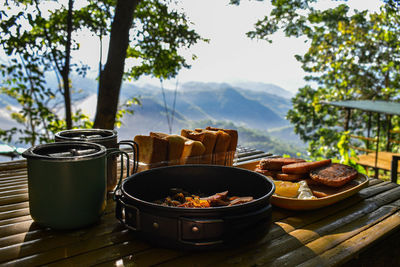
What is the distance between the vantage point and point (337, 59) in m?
7.61

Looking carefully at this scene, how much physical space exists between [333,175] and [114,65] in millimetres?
2446

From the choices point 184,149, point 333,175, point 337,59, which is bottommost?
point 333,175

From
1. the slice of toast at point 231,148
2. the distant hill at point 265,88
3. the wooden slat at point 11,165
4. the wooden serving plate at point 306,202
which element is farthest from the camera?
the distant hill at point 265,88

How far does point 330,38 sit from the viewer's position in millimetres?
7746

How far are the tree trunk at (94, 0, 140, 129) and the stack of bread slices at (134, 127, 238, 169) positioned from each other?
1793mm

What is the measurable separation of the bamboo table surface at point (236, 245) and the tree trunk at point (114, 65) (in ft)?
6.34

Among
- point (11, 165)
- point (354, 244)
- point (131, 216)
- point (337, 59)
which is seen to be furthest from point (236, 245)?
point (337, 59)

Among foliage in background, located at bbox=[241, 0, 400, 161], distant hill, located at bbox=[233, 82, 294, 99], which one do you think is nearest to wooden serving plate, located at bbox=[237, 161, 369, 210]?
foliage in background, located at bbox=[241, 0, 400, 161]

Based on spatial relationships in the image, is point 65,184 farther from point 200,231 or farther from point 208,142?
point 208,142

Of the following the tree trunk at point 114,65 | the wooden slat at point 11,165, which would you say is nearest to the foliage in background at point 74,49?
the tree trunk at point 114,65

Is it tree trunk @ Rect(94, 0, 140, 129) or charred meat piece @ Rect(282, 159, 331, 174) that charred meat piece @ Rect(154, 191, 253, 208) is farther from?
tree trunk @ Rect(94, 0, 140, 129)

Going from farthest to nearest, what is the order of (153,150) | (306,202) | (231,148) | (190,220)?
1. (231,148)
2. (153,150)
3. (306,202)
4. (190,220)

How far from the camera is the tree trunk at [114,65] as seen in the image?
307 cm

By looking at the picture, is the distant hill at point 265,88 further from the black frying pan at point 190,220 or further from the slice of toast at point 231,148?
the black frying pan at point 190,220
